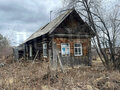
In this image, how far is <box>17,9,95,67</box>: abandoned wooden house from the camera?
1406 centimetres

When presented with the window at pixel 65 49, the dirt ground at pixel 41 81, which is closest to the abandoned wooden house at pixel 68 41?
the window at pixel 65 49

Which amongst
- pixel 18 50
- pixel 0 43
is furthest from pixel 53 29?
pixel 0 43

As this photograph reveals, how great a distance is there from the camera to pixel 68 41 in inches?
577

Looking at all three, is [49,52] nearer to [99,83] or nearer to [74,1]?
[74,1]

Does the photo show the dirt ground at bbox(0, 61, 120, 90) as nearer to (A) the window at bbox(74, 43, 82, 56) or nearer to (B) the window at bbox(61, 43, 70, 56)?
(B) the window at bbox(61, 43, 70, 56)

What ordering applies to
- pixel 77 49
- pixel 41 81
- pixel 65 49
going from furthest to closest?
pixel 77 49
pixel 65 49
pixel 41 81

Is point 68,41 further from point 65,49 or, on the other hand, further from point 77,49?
point 77,49

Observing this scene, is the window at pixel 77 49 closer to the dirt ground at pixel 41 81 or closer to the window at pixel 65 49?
the window at pixel 65 49

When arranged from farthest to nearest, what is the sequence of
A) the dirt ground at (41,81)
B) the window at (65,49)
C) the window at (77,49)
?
the window at (77,49) < the window at (65,49) < the dirt ground at (41,81)

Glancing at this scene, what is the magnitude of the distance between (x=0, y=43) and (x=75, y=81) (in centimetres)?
3226

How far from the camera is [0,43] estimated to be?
35.4m

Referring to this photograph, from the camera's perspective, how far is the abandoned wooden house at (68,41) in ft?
46.1

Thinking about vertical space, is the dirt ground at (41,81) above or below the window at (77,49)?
below

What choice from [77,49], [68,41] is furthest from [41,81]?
[77,49]
